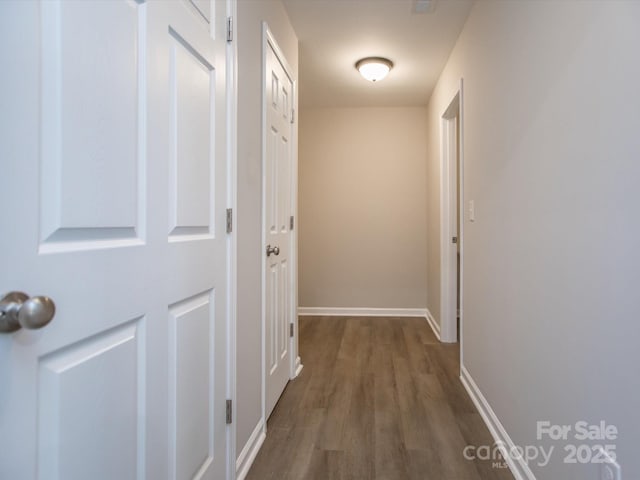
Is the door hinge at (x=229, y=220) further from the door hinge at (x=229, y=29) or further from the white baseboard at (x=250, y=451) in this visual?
the white baseboard at (x=250, y=451)

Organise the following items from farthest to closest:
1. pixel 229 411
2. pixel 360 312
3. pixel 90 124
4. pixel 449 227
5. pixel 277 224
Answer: pixel 360 312 → pixel 449 227 → pixel 277 224 → pixel 229 411 → pixel 90 124

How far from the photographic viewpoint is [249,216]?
179 centimetres

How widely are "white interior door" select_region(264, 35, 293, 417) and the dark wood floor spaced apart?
242 millimetres

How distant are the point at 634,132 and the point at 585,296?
1.61ft

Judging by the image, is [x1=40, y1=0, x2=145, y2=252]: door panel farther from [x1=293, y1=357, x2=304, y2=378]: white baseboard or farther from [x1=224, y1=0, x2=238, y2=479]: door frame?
[x1=293, y1=357, x2=304, y2=378]: white baseboard

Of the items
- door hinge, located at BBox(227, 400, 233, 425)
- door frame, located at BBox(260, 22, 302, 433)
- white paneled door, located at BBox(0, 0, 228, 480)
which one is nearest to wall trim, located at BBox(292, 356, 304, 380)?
door frame, located at BBox(260, 22, 302, 433)

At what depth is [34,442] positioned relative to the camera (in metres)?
0.62

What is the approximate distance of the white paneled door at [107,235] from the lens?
0.60 metres

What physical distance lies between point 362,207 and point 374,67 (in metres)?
1.79

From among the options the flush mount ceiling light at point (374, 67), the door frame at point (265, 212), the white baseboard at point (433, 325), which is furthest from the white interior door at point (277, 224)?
the white baseboard at point (433, 325)

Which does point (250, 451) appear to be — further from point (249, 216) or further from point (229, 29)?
point (229, 29)

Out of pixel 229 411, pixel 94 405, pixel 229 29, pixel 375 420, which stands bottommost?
pixel 375 420

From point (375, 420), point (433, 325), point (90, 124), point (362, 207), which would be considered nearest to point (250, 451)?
point (375, 420)

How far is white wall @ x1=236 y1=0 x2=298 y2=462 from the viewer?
165 cm
